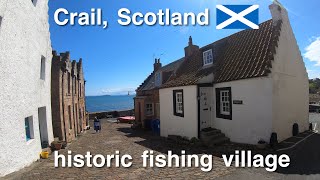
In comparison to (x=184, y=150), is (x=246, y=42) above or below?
above

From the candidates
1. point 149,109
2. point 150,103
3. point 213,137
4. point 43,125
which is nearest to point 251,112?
point 213,137

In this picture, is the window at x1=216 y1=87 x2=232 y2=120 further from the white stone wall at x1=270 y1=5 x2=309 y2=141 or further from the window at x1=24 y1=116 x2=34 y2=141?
the window at x1=24 y1=116 x2=34 y2=141

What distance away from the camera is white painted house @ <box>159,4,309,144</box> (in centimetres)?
1312

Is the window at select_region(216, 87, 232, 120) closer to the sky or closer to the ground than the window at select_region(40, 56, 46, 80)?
closer to the ground

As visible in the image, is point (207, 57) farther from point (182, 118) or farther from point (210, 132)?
point (210, 132)

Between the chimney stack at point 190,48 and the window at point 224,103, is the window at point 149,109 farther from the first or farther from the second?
the window at point 224,103

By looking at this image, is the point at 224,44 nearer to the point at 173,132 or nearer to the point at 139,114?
the point at 173,132

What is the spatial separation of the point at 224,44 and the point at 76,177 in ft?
46.8

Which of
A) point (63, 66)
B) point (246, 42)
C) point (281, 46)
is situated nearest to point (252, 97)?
point (281, 46)

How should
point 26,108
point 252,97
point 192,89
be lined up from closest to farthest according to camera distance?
point 26,108, point 252,97, point 192,89

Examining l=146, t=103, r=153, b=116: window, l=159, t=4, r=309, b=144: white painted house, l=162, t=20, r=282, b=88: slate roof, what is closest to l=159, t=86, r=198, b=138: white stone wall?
l=159, t=4, r=309, b=144: white painted house

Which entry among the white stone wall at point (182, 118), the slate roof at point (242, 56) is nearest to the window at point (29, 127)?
the white stone wall at point (182, 118)

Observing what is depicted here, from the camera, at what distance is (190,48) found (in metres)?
23.7

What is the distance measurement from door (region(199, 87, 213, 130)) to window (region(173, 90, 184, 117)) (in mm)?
1965
